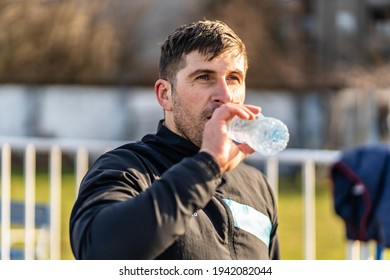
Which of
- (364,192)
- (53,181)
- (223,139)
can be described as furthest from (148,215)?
(53,181)

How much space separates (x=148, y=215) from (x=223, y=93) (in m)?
0.45

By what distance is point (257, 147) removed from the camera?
1.76 metres

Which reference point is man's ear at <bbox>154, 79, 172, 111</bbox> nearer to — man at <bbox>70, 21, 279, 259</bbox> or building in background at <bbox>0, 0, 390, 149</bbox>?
man at <bbox>70, 21, 279, 259</bbox>

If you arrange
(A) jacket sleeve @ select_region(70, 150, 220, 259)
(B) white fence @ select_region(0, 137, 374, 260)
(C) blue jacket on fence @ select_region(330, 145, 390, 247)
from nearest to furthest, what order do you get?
1. (A) jacket sleeve @ select_region(70, 150, 220, 259)
2. (C) blue jacket on fence @ select_region(330, 145, 390, 247)
3. (B) white fence @ select_region(0, 137, 374, 260)

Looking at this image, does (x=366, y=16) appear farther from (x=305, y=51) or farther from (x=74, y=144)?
(x=74, y=144)

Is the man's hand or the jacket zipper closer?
the man's hand

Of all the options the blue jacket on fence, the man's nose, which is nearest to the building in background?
the blue jacket on fence

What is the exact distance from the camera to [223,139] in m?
1.62

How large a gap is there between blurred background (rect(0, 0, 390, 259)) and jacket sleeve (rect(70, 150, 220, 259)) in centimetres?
892

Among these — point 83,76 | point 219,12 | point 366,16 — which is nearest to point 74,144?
point 83,76

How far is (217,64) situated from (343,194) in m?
1.88

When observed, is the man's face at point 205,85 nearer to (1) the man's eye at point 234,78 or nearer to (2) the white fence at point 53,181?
(1) the man's eye at point 234,78

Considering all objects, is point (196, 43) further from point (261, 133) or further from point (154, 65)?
point (154, 65)

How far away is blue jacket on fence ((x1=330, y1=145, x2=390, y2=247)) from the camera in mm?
3436
